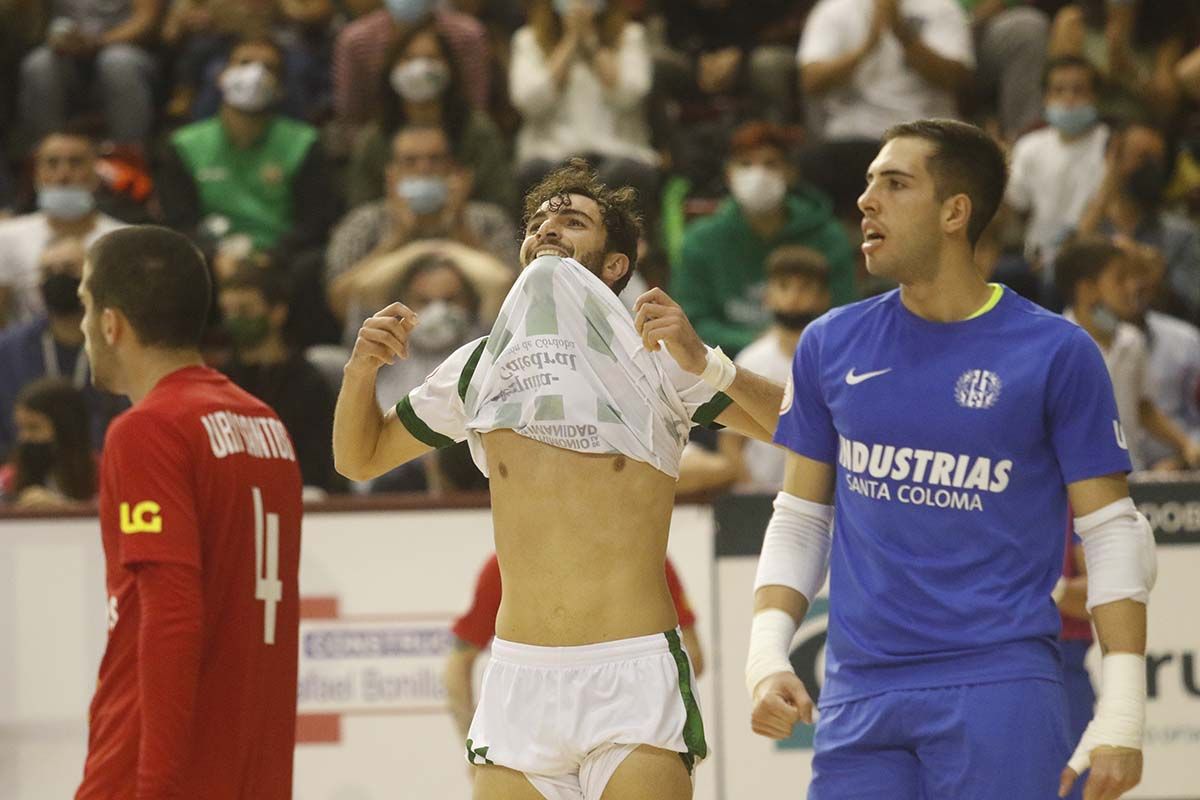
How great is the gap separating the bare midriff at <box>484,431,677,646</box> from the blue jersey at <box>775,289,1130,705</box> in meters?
0.46

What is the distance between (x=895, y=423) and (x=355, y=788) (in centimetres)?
409

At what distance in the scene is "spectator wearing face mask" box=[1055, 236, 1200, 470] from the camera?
785cm

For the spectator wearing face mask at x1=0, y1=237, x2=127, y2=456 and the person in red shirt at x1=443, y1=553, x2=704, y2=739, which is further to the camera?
the spectator wearing face mask at x1=0, y1=237, x2=127, y2=456

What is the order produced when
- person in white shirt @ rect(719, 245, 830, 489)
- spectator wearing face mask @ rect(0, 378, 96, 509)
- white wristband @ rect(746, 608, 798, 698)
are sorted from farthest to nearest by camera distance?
1. person in white shirt @ rect(719, 245, 830, 489)
2. spectator wearing face mask @ rect(0, 378, 96, 509)
3. white wristband @ rect(746, 608, 798, 698)

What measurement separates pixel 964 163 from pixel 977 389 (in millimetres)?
569

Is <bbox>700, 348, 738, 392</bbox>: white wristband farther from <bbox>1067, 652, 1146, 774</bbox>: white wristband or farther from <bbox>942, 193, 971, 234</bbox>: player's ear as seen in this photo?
<bbox>1067, 652, 1146, 774</bbox>: white wristband

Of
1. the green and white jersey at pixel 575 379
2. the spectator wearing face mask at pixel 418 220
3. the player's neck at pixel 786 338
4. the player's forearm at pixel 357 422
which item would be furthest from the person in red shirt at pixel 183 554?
the spectator wearing face mask at pixel 418 220

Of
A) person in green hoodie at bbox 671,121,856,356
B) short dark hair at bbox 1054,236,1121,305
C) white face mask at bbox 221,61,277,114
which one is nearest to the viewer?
short dark hair at bbox 1054,236,1121,305

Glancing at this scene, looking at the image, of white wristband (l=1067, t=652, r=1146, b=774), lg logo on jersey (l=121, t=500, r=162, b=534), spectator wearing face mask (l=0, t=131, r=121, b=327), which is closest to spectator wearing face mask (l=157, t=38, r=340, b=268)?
spectator wearing face mask (l=0, t=131, r=121, b=327)

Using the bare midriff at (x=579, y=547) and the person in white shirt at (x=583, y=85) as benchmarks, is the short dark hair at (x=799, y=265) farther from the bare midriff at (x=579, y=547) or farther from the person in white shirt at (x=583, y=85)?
the bare midriff at (x=579, y=547)

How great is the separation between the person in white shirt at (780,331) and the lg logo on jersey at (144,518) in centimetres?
421

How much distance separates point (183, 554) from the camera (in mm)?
4199

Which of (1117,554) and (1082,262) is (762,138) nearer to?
(1082,262)

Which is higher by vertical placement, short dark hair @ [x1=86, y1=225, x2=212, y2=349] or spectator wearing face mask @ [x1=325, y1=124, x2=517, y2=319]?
spectator wearing face mask @ [x1=325, y1=124, x2=517, y2=319]
